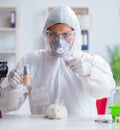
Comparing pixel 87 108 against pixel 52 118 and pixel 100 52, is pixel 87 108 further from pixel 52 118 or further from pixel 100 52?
pixel 100 52

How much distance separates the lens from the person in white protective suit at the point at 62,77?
1.64 m

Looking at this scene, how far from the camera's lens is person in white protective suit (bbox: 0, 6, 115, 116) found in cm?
164

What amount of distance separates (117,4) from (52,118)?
279 cm

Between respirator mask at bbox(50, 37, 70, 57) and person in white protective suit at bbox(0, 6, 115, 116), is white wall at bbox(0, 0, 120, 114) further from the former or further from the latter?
respirator mask at bbox(50, 37, 70, 57)

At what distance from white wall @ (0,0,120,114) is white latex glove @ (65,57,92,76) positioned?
228 cm

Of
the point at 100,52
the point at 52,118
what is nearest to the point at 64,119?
the point at 52,118

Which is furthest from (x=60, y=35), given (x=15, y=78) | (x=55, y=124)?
(x=55, y=124)

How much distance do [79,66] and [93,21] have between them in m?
2.44

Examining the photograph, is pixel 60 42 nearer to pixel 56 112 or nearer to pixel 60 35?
pixel 60 35

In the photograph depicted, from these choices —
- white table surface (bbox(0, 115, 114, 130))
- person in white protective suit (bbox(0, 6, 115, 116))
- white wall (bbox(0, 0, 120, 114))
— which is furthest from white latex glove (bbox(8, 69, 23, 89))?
white wall (bbox(0, 0, 120, 114))

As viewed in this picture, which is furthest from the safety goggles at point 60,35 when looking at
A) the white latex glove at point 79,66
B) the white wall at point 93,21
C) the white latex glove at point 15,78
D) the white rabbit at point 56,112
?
the white wall at point 93,21

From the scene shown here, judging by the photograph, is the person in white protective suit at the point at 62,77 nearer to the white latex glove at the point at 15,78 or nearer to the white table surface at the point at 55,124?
the white latex glove at the point at 15,78

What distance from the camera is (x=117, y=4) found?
390cm

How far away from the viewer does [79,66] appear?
1549 mm
